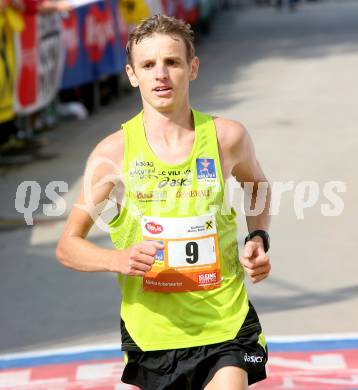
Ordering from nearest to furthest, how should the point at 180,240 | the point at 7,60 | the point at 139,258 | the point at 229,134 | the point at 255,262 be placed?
the point at 139,258 → the point at 255,262 → the point at 180,240 → the point at 229,134 → the point at 7,60

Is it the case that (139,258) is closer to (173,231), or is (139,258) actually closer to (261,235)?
(173,231)

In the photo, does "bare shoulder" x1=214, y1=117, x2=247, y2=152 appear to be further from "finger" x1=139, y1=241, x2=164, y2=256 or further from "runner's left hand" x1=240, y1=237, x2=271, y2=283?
"finger" x1=139, y1=241, x2=164, y2=256

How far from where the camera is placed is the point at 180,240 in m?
4.06

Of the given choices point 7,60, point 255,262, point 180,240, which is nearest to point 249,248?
point 255,262

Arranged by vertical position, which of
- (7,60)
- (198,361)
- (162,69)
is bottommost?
(7,60)

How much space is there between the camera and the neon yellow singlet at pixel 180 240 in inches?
160

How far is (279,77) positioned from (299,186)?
9476mm

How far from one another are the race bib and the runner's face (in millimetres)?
400

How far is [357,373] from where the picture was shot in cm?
622

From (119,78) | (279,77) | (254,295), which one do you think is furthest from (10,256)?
(279,77)

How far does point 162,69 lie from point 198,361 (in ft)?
3.29

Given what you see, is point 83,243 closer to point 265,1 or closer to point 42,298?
point 42,298

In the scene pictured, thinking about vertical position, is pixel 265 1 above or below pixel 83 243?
below

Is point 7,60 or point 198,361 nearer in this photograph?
point 198,361
